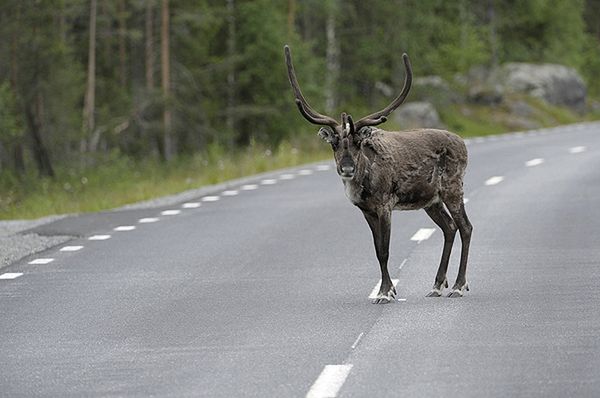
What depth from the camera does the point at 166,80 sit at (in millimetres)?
46031

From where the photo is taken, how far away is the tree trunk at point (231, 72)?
4578cm

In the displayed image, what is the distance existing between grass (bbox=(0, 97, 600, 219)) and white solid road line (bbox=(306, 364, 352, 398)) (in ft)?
50.5

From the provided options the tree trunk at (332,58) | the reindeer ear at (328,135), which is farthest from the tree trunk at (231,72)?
the reindeer ear at (328,135)

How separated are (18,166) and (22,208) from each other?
15.9 metres

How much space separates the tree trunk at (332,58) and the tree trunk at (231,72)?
385 cm

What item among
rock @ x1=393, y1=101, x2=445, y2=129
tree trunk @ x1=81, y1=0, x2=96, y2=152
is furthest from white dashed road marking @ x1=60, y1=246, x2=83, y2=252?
rock @ x1=393, y1=101, x2=445, y2=129

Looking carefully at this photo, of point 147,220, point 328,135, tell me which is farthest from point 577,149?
point 328,135

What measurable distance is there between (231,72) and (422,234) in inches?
1119

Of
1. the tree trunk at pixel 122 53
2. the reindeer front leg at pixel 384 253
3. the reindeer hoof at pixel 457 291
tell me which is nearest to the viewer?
the reindeer front leg at pixel 384 253

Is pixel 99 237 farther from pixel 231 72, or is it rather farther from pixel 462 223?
pixel 231 72

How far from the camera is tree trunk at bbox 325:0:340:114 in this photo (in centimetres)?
5097

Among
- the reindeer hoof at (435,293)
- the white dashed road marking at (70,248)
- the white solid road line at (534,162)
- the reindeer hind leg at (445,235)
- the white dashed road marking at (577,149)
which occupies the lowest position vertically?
the white dashed road marking at (577,149)

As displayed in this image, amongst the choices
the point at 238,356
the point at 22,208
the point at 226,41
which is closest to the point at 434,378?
the point at 238,356

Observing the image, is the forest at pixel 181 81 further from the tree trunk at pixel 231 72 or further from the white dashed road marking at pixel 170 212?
the white dashed road marking at pixel 170 212
